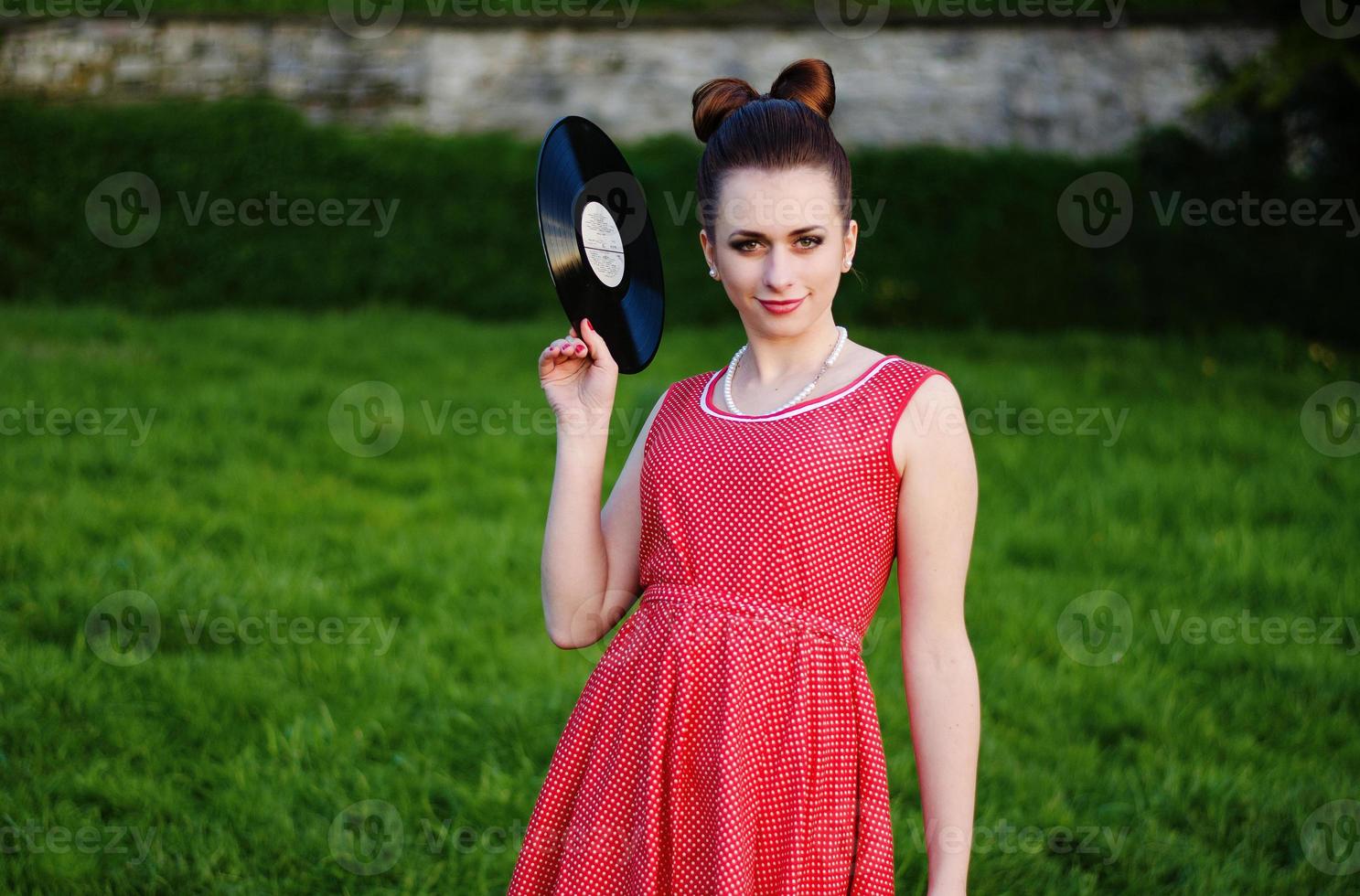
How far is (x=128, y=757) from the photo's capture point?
12.9ft

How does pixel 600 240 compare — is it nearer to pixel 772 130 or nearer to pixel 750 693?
pixel 772 130

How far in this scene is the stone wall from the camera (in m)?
13.5

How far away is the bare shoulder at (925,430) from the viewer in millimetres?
2066

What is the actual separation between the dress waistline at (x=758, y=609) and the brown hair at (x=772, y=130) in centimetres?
65

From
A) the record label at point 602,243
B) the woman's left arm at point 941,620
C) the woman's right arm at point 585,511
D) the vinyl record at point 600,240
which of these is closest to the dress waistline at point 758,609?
the woman's left arm at point 941,620

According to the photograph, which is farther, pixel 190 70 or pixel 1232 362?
pixel 190 70

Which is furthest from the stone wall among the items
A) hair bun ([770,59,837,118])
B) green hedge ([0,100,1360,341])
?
hair bun ([770,59,837,118])

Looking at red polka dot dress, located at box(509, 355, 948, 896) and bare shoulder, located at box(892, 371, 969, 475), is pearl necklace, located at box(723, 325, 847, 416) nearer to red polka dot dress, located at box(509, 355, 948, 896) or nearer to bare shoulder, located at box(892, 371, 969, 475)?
red polka dot dress, located at box(509, 355, 948, 896)

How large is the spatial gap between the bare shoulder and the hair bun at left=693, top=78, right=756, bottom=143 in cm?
65

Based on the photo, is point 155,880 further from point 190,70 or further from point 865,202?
point 190,70

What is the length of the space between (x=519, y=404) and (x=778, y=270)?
6.31m

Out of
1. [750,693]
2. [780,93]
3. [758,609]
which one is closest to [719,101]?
[780,93]

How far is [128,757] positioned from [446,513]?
262 cm

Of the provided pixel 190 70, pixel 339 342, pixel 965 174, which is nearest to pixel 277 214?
pixel 190 70
